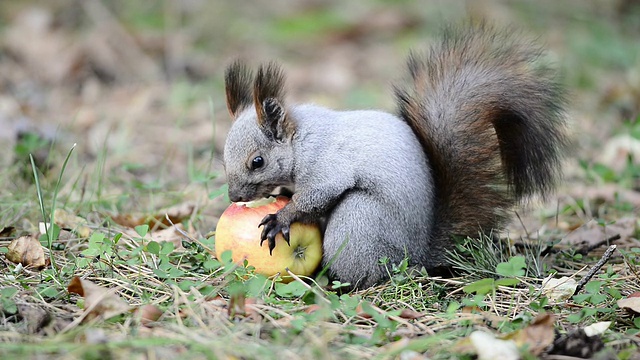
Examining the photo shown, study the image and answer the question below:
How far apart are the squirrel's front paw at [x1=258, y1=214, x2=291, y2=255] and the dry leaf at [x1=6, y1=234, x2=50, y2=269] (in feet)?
2.38

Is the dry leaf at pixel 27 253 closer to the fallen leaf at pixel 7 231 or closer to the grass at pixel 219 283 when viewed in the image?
the grass at pixel 219 283

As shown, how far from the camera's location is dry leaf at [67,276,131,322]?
1.89m

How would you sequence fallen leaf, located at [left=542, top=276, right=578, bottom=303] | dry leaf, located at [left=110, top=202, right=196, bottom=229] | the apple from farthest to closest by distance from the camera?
1. dry leaf, located at [left=110, top=202, right=196, bottom=229]
2. the apple
3. fallen leaf, located at [left=542, top=276, right=578, bottom=303]

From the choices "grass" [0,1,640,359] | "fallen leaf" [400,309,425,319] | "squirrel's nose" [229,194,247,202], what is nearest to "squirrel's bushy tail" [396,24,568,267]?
"grass" [0,1,640,359]

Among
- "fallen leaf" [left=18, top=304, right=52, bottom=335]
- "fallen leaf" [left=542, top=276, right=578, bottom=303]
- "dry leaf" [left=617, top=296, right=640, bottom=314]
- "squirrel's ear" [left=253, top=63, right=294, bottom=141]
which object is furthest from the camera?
"squirrel's ear" [left=253, top=63, right=294, bottom=141]

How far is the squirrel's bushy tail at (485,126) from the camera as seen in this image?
93.6 inches

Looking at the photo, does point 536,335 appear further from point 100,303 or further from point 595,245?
point 100,303

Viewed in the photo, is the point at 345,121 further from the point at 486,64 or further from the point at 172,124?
the point at 172,124

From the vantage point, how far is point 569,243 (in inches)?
111

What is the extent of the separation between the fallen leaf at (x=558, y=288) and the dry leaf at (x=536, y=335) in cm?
36

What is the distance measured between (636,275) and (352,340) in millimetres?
1056

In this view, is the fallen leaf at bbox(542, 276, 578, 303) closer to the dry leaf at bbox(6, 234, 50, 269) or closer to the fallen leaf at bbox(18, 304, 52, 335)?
the fallen leaf at bbox(18, 304, 52, 335)

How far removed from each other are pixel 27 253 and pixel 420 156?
1.36 meters

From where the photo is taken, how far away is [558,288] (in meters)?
2.27
